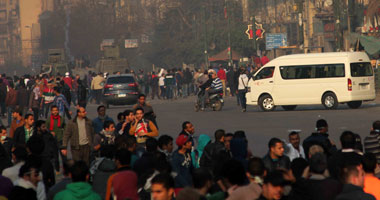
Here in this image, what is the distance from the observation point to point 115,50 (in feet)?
226

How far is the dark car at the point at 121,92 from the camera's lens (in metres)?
41.6

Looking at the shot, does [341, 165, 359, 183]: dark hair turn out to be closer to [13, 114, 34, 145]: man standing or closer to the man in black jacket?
the man in black jacket

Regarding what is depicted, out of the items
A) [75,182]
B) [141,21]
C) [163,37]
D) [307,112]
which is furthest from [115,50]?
[75,182]

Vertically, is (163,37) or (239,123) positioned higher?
(163,37)

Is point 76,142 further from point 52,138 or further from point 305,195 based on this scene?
point 305,195

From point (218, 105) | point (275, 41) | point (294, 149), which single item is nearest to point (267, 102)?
point (218, 105)

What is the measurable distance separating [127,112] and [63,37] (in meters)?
125

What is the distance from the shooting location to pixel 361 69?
3216 cm

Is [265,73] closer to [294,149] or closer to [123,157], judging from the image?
[294,149]

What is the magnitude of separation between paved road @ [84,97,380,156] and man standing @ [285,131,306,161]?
19.8 feet

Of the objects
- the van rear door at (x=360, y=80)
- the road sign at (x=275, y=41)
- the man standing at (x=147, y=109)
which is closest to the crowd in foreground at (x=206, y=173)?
the man standing at (x=147, y=109)

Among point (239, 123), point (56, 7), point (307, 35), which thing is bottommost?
point (239, 123)

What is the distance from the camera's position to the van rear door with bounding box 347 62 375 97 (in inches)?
1249

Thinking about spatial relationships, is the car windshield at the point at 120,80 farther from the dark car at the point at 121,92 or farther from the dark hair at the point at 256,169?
the dark hair at the point at 256,169
